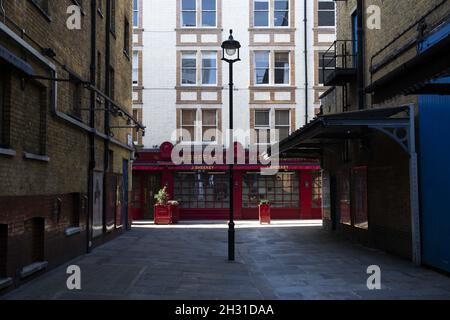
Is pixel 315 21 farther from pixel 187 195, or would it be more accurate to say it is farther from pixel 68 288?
pixel 68 288

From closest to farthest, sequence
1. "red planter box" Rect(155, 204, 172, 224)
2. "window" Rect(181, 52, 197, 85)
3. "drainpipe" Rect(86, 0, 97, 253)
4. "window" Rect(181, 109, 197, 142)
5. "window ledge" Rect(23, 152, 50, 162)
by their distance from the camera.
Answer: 1. "window ledge" Rect(23, 152, 50, 162)
2. "drainpipe" Rect(86, 0, 97, 253)
3. "red planter box" Rect(155, 204, 172, 224)
4. "window" Rect(181, 109, 197, 142)
5. "window" Rect(181, 52, 197, 85)

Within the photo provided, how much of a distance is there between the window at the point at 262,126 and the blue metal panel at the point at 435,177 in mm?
16530

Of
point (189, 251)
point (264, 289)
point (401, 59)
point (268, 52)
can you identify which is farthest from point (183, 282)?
point (268, 52)

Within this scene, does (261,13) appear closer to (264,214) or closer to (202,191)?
(202,191)

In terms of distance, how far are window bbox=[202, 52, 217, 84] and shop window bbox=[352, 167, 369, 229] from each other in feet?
45.7

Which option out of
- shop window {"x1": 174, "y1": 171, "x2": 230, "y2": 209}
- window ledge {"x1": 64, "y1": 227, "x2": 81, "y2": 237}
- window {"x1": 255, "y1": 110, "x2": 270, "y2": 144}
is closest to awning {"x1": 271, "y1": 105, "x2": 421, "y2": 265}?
window ledge {"x1": 64, "y1": 227, "x2": 81, "y2": 237}

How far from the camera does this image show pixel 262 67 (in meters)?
29.0

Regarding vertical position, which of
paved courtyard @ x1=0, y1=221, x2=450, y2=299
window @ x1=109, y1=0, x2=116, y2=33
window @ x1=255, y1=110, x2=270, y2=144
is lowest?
paved courtyard @ x1=0, y1=221, x2=450, y2=299

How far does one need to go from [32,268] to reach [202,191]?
19.5 metres

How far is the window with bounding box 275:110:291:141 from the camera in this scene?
28.5 m

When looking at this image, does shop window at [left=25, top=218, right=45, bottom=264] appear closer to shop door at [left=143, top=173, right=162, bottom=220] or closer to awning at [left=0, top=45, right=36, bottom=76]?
awning at [left=0, top=45, right=36, bottom=76]

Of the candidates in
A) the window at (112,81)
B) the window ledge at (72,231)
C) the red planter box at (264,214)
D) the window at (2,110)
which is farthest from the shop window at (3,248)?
Result: the red planter box at (264,214)

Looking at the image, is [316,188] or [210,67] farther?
[210,67]

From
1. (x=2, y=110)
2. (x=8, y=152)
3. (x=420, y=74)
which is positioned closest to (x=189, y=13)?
(x=2, y=110)
